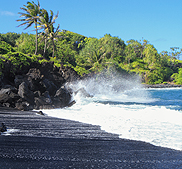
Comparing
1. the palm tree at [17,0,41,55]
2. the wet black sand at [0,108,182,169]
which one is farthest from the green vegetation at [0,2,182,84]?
the wet black sand at [0,108,182,169]

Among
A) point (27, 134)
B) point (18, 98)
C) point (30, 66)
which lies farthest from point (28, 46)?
point (27, 134)

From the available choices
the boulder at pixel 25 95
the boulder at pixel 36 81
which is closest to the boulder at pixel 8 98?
the boulder at pixel 25 95

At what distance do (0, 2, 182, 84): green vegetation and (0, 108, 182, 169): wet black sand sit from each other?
A: 58.5 feet

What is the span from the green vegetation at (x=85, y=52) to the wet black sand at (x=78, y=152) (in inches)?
702

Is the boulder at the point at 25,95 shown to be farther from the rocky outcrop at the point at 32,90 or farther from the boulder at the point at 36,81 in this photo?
the boulder at the point at 36,81

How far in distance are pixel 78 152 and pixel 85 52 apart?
60532 millimetres

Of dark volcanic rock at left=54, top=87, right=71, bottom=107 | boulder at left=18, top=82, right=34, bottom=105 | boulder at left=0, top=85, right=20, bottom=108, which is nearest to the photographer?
boulder at left=0, top=85, right=20, bottom=108

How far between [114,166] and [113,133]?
129 inches

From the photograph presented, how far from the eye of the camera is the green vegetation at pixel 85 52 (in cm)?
3688

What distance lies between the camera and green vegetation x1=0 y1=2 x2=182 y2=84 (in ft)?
121

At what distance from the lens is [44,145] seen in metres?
5.77

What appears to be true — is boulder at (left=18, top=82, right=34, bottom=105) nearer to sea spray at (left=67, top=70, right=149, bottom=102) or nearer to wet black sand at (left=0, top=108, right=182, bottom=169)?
wet black sand at (left=0, top=108, right=182, bottom=169)

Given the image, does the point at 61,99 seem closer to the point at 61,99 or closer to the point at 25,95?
the point at 61,99

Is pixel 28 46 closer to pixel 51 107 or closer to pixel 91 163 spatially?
pixel 51 107
